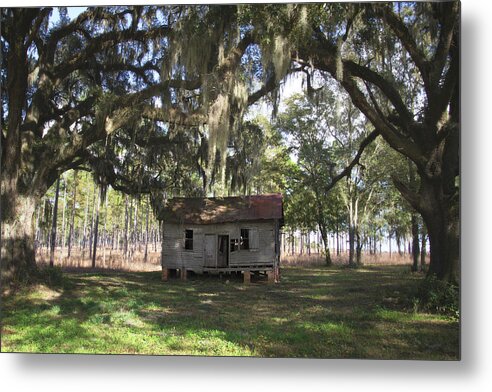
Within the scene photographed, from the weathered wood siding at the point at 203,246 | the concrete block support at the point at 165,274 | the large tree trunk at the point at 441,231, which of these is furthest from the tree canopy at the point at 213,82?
the concrete block support at the point at 165,274

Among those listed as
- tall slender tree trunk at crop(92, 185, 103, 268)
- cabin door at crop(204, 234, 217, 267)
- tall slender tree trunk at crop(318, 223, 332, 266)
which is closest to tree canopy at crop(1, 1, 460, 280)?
tall slender tree trunk at crop(92, 185, 103, 268)

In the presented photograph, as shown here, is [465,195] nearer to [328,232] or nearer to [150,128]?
[328,232]

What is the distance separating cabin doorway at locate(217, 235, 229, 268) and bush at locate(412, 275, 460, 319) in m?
2.88

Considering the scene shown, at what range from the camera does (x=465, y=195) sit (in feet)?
11.1

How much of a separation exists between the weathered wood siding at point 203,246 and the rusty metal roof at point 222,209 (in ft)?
0.44

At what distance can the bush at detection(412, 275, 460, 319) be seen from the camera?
3434 millimetres

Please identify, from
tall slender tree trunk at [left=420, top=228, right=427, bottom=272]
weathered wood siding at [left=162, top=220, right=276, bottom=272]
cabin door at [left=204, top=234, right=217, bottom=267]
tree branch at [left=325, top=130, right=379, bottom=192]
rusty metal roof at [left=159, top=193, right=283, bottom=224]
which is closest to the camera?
tall slender tree trunk at [left=420, top=228, right=427, bottom=272]

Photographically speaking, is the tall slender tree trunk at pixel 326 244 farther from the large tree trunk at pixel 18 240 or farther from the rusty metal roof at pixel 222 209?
the large tree trunk at pixel 18 240

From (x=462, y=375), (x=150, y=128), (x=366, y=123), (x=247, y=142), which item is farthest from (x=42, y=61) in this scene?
(x=462, y=375)

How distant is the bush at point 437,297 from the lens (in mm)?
3434

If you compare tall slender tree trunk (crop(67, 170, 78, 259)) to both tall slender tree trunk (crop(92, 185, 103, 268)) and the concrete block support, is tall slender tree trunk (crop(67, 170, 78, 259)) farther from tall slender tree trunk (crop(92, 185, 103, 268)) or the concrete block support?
the concrete block support

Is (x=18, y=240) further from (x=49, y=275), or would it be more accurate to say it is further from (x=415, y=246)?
(x=415, y=246)

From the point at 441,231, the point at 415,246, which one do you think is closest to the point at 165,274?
the point at 415,246

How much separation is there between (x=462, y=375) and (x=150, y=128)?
14.0 ft
